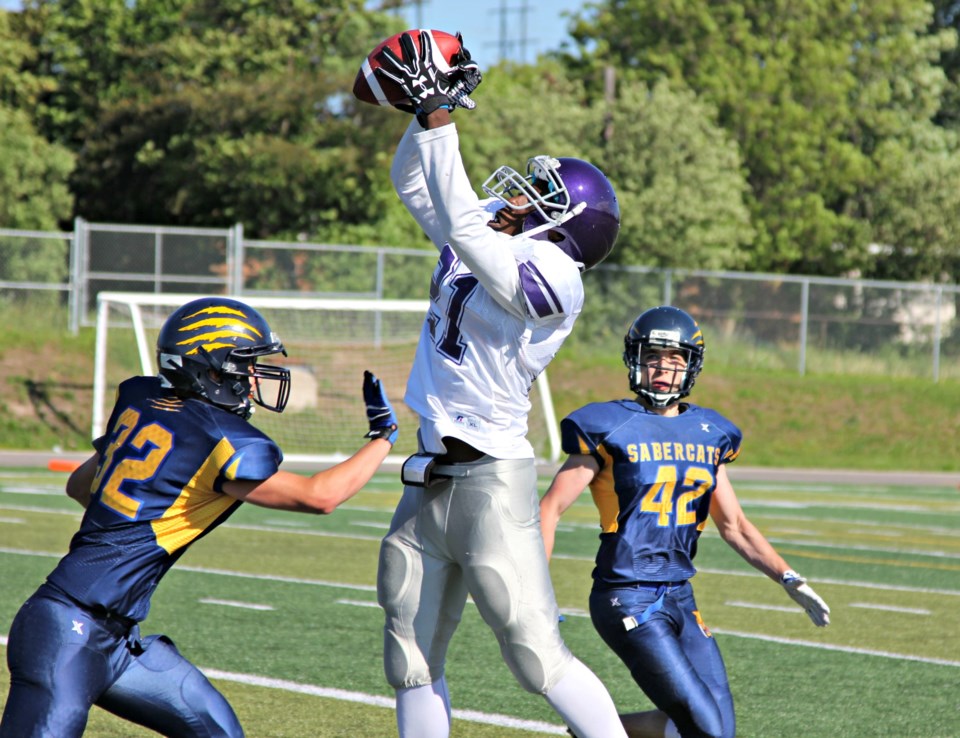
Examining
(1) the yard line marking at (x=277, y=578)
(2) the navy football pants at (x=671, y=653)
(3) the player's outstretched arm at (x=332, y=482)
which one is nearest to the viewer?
(3) the player's outstretched arm at (x=332, y=482)

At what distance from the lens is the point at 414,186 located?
11.9 feet

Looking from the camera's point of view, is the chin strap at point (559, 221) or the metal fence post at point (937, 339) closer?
the chin strap at point (559, 221)

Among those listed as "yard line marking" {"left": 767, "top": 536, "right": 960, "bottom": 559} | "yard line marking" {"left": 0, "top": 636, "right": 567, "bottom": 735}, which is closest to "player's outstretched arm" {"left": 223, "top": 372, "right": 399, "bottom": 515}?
"yard line marking" {"left": 0, "top": 636, "right": 567, "bottom": 735}

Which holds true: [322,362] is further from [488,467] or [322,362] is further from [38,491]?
[488,467]

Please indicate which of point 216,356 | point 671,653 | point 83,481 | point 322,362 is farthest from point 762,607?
point 322,362

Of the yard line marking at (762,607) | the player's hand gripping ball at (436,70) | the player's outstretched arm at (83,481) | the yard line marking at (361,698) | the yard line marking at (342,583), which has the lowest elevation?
the yard line marking at (342,583)

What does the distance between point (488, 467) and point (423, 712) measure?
0.67 m

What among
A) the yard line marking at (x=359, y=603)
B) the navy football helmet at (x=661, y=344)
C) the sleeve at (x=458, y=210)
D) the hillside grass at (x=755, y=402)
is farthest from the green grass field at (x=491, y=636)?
the hillside grass at (x=755, y=402)

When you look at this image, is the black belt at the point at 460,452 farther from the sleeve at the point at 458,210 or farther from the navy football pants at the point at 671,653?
the navy football pants at the point at 671,653

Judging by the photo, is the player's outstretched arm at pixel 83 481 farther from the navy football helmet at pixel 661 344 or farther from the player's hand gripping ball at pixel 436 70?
the navy football helmet at pixel 661 344

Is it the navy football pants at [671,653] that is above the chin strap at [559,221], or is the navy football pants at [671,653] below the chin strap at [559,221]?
below

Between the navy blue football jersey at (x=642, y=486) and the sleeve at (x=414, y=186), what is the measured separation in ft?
2.65

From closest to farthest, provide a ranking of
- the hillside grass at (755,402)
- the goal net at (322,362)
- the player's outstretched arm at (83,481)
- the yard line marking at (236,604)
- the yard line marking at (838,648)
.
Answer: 1. the player's outstretched arm at (83,481)
2. the yard line marking at (838,648)
3. the yard line marking at (236,604)
4. the goal net at (322,362)
5. the hillside grass at (755,402)

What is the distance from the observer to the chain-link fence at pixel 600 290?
20.9 metres
